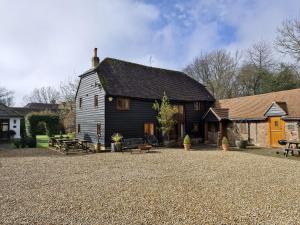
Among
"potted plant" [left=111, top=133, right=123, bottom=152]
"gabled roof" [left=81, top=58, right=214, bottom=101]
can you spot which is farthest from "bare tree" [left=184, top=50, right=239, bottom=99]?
"potted plant" [left=111, top=133, right=123, bottom=152]

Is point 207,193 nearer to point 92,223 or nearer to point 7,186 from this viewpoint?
point 92,223

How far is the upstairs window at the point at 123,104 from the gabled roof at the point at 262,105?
1036 cm

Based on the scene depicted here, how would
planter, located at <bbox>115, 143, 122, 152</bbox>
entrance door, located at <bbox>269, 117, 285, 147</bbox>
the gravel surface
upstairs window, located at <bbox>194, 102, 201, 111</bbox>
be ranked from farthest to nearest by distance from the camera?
upstairs window, located at <bbox>194, 102, 201, 111</bbox> → entrance door, located at <bbox>269, 117, 285, 147</bbox> → planter, located at <bbox>115, 143, 122, 152</bbox> → the gravel surface

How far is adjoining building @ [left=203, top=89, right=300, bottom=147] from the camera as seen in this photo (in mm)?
20359

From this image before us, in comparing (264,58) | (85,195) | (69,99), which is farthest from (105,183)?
(264,58)

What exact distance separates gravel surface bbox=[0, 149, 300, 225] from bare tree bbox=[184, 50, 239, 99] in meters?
33.6

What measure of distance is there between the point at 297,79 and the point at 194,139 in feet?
59.6

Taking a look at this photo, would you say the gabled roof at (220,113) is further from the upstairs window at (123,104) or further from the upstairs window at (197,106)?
the upstairs window at (123,104)

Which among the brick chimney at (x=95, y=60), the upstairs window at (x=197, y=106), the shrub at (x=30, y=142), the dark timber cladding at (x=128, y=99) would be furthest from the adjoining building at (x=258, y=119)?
the shrub at (x=30, y=142)

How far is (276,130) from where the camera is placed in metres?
21.3

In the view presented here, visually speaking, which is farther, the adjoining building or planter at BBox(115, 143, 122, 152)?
the adjoining building

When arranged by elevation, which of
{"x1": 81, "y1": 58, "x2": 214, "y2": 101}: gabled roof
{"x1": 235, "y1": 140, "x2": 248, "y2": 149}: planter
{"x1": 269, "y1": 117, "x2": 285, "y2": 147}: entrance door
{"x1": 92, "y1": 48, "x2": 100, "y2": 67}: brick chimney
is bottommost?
{"x1": 235, "y1": 140, "x2": 248, "y2": 149}: planter

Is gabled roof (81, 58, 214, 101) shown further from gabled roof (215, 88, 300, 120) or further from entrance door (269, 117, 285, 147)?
entrance door (269, 117, 285, 147)

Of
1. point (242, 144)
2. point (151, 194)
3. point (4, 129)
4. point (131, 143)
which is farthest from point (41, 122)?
point (151, 194)
